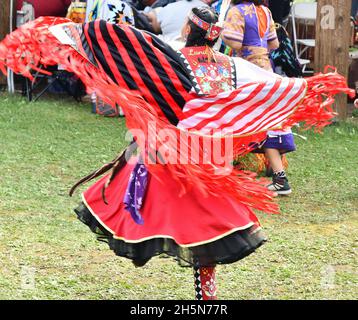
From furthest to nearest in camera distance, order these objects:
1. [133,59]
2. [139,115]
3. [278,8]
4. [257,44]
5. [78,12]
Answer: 1. [78,12]
2. [278,8]
3. [257,44]
4. [133,59]
5. [139,115]

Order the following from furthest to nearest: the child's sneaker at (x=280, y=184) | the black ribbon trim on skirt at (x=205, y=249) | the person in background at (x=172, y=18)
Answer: the person in background at (x=172, y=18) → the child's sneaker at (x=280, y=184) → the black ribbon trim on skirt at (x=205, y=249)

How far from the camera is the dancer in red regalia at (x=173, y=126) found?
4.17 m

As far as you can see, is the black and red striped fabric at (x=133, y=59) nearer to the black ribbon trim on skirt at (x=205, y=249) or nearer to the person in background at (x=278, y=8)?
the black ribbon trim on skirt at (x=205, y=249)

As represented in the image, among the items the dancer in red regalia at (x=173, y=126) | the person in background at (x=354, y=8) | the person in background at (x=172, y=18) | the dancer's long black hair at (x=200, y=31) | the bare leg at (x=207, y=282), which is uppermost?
the dancer's long black hair at (x=200, y=31)

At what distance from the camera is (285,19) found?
10547 millimetres

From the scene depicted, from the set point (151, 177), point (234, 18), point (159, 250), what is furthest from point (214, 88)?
point (234, 18)

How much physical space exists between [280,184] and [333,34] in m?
3.44

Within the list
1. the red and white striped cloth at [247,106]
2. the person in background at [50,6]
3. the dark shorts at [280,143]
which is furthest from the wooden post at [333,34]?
the red and white striped cloth at [247,106]

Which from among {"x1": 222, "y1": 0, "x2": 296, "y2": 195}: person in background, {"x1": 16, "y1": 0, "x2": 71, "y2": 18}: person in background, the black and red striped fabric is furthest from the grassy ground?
{"x1": 16, "y1": 0, "x2": 71, "y2": 18}: person in background

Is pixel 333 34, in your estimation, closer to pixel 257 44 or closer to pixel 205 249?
pixel 257 44

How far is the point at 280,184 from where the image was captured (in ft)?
23.6

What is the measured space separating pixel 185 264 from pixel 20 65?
124 cm

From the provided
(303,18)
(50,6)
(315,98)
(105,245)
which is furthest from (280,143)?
(50,6)

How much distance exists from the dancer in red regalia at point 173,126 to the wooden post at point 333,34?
Result: 5.77m
